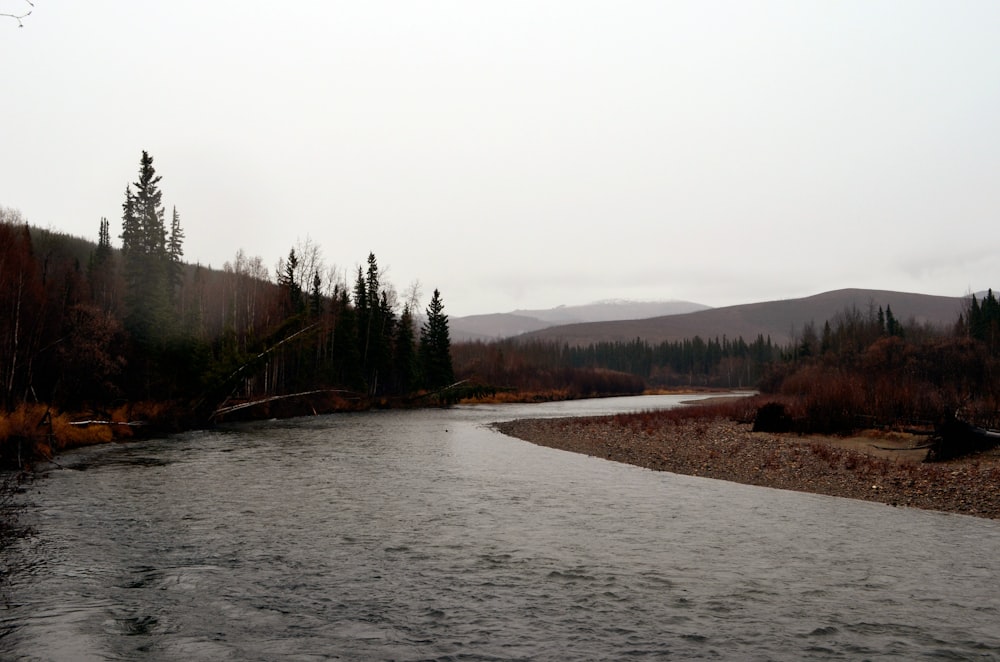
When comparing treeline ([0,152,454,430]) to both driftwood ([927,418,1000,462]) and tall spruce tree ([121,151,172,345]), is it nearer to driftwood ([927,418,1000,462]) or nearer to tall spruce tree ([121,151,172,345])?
tall spruce tree ([121,151,172,345])

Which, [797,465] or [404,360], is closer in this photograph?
[797,465]

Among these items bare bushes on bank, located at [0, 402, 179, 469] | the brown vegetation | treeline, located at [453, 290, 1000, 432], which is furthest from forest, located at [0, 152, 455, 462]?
treeline, located at [453, 290, 1000, 432]

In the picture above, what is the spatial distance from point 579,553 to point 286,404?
54.2 metres

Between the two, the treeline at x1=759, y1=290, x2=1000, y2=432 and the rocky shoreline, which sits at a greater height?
the treeline at x1=759, y1=290, x2=1000, y2=432

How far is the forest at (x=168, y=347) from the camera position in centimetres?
3806

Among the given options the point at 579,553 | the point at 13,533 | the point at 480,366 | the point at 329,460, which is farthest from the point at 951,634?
the point at 480,366

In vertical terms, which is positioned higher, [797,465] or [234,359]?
[234,359]

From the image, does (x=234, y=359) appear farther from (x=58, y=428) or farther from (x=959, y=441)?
(x=959, y=441)

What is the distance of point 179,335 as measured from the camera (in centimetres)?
5491

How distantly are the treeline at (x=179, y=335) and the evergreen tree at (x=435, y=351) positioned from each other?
18cm

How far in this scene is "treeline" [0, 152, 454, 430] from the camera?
39.6 meters

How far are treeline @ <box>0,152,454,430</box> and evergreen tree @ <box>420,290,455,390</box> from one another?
180 mm

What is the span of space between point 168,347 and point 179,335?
1.35 metres

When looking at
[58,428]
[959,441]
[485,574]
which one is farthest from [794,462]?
[58,428]
